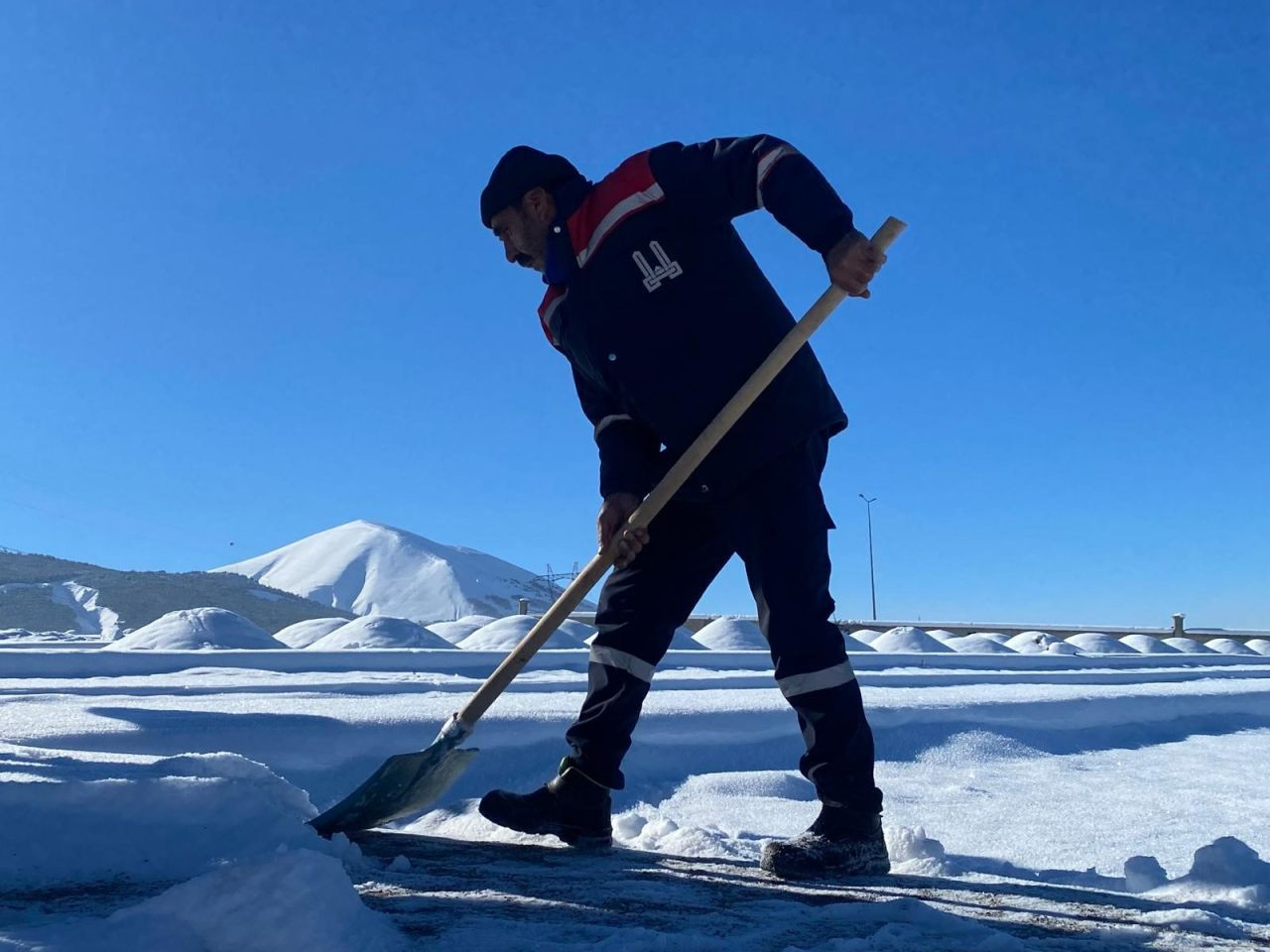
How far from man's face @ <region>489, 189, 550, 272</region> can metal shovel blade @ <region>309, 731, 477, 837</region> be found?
108 cm

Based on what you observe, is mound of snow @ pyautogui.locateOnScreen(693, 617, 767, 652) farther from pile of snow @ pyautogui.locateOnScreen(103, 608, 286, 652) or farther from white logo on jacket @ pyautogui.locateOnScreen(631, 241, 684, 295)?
white logo on jacket @ pyautogui.locateOnScreen(631, 241, 684, 295)

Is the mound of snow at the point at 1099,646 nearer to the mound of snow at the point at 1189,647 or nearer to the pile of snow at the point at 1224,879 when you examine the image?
the mound of snow at the point at 1189,647

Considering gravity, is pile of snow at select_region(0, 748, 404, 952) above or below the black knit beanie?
below

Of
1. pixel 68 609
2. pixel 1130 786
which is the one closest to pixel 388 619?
pixel 1130 786

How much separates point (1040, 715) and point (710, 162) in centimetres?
300

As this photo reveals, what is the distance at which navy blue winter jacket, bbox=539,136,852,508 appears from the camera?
2104mm

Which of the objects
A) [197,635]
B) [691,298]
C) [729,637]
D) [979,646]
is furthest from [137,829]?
[979,646]

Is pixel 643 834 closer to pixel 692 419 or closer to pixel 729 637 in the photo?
pixel 692 419

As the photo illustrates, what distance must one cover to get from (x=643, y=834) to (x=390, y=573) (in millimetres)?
140991

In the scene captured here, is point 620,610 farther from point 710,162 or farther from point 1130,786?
point 1130,786

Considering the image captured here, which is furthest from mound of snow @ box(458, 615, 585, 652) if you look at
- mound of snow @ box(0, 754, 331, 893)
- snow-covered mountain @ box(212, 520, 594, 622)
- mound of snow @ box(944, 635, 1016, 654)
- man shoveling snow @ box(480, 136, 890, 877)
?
snow-covered mountain @ box(212, 520, 594, 622)

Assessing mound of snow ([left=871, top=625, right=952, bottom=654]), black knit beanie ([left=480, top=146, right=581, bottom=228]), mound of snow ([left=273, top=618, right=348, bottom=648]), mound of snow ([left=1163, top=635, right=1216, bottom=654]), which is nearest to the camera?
black knit beanie ([left=480, top=146, right=581, bottom=228])

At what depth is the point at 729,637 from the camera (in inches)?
508

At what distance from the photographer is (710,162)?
2137 mm
